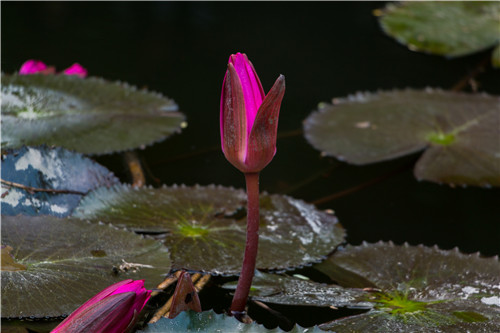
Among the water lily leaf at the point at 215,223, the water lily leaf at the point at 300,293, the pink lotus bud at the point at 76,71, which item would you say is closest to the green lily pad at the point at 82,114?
the pink lotus bud at the point at 76,71

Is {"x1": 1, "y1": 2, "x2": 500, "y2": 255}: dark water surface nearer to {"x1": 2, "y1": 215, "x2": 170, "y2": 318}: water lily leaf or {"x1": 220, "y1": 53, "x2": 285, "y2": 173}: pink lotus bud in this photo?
{"x1": 2, "y1": 215, "x2": 170, "y2": 318}: water lily leaf

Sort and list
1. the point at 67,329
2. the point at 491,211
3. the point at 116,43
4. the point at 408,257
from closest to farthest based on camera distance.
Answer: the point at 67,329 → the point at 408,257 → the point at 491,211 → the point at 116,43

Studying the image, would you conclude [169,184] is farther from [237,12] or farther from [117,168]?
[237,12]

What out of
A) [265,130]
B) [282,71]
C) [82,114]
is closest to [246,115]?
[265,130]

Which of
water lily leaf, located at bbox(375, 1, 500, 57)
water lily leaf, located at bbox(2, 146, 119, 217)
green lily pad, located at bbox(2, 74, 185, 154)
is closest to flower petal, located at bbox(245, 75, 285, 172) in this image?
water lily leaf, located at bbox(2, 146, 119, 217)

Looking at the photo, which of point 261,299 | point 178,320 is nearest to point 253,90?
point 178,320

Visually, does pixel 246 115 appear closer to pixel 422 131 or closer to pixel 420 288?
pixel 420 288
